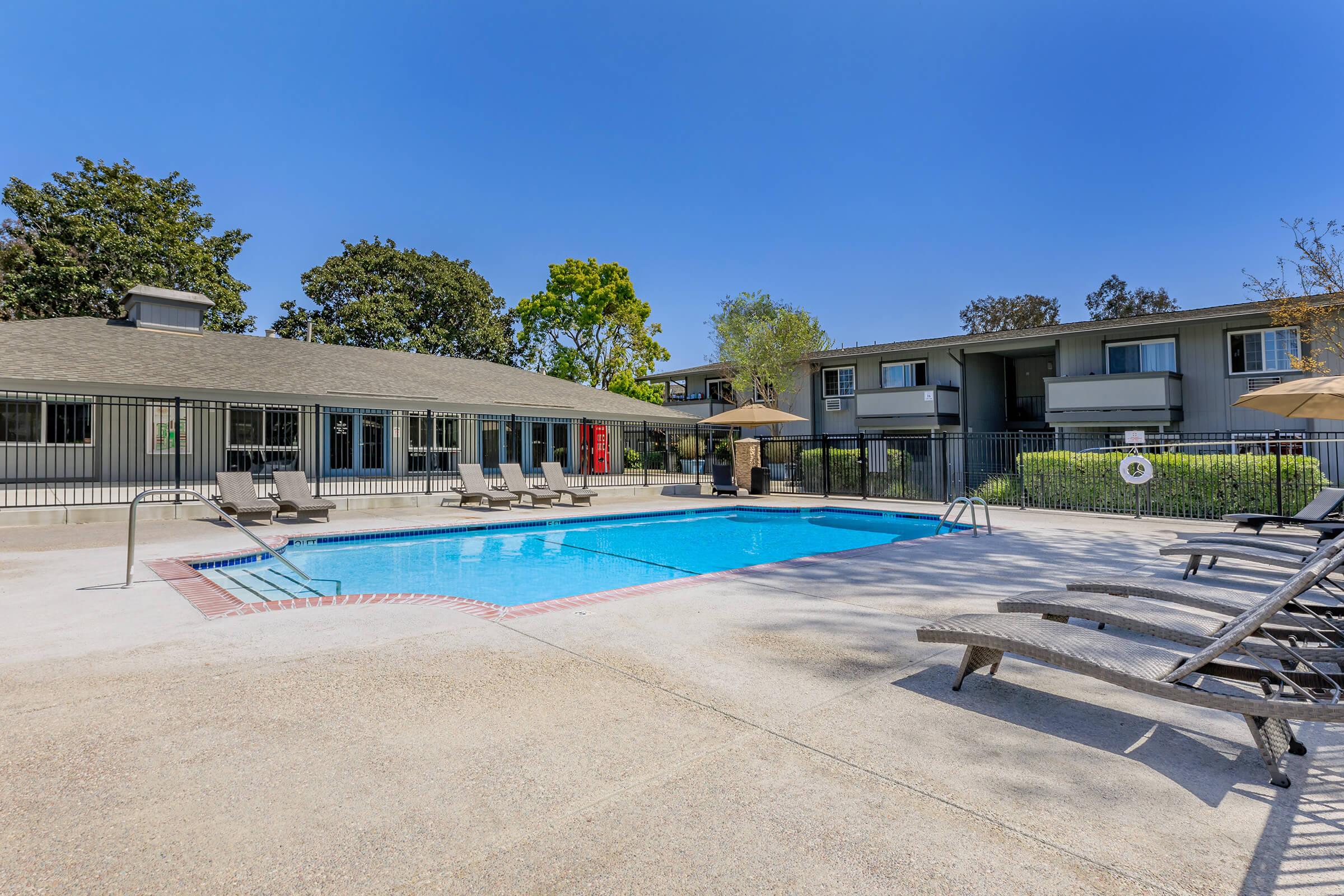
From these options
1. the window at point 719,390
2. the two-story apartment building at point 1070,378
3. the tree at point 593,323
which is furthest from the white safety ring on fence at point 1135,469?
the tree at point 593,323

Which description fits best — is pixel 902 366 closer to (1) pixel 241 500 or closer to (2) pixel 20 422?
(1) pixel 241 500

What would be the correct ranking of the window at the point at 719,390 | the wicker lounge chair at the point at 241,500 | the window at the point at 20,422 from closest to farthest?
the wicker lounge chair at the point at 241,500
the window at the point at 20,422
the window at the point at 719,390

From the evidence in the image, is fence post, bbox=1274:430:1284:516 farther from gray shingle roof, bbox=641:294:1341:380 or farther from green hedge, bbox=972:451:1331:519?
gray shingle roof, bbox=641:294:1341:380

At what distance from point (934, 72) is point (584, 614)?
1992 centimetres

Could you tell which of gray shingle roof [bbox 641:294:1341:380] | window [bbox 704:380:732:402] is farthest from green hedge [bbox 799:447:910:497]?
window [bbox 704:380:732:402]

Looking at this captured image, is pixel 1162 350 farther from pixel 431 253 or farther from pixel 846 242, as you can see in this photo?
pixel 431 253

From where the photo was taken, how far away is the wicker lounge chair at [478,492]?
14875 millimetres

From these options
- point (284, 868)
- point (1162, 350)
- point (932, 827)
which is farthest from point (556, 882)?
point (1162, 350)

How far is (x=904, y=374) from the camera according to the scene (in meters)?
26.9

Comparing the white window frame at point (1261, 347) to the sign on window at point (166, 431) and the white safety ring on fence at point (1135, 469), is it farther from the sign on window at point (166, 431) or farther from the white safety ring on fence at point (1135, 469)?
the sign on window at point (166, 431)

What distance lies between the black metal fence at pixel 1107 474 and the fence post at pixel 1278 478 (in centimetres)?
4

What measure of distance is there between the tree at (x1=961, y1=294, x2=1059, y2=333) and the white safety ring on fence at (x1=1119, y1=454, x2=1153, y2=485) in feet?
100

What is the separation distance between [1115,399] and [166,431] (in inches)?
1109

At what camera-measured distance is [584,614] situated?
5.26 metres
